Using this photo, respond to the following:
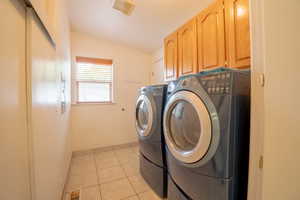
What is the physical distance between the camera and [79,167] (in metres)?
2.02

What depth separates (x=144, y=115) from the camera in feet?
5.53

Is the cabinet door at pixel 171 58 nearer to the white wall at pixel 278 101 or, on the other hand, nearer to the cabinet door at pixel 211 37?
the cabinet door at pixel 211 37

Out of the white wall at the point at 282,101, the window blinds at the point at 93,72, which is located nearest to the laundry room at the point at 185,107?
the white wall at the point at 282,101

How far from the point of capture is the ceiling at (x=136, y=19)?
5.44 ft

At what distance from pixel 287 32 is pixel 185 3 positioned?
4.48 ft

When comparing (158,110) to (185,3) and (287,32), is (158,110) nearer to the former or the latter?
(287,32)

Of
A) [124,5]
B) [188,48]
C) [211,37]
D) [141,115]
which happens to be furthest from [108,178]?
[124,5]

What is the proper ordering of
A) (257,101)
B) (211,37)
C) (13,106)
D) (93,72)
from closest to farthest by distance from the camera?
(13,106) < (257,101) < (211,37) < (93,72)

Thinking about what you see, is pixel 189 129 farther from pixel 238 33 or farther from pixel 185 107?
pixel 238 33

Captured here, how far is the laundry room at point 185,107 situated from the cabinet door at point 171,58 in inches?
0.6

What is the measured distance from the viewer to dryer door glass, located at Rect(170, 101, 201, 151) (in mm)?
960

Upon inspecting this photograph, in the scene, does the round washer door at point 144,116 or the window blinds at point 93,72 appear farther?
the window blinds at point 93,72

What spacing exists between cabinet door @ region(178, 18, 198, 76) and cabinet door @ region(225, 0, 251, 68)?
41 cm

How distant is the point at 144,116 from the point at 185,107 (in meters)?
0.77
